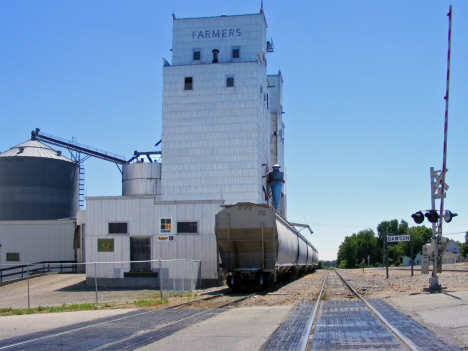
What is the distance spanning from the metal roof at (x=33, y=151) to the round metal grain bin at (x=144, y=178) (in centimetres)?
1033

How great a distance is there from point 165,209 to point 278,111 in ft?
161

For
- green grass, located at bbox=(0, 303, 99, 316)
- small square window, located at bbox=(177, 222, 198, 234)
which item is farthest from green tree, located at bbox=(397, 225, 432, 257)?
green grass, located at bbox=(0, 303, 99, 316)

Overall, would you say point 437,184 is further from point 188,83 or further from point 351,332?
point 188,83

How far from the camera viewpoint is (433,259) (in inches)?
719

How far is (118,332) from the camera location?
1064cm

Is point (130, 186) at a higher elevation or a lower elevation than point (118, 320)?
higher

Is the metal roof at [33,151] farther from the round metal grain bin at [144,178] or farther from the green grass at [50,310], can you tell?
the green grass at [50,310]

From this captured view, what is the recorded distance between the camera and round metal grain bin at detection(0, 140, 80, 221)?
57.9 metres

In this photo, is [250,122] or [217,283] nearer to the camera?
[217,283]

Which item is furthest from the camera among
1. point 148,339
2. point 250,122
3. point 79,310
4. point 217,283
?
point 250,122

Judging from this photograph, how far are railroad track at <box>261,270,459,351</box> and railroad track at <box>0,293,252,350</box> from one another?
2510mm

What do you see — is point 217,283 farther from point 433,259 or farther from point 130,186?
point 130,186

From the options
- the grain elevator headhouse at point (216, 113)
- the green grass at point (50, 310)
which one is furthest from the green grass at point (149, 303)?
the grain elevator headhouse at point (216, 113)

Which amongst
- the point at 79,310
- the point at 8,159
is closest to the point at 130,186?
the point at 8,159
